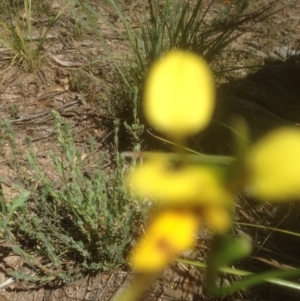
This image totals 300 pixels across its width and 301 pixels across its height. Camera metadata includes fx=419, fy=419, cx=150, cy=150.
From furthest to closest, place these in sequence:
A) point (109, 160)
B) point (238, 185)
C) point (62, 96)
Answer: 1. point (62, 96)
2. point (109, 160)
3. point (238, 185)

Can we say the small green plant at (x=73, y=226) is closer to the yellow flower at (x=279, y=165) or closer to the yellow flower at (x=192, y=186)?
the yellow flower at (x=192, y=186)

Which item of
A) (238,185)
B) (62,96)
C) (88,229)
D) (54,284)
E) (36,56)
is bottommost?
(54,284)

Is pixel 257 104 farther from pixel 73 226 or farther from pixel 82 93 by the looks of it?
pixel 73 226

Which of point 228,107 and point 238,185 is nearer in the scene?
point 238,185

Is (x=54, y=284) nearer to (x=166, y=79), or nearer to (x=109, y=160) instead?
(x=109, y=160)

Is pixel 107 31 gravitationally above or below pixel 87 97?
above

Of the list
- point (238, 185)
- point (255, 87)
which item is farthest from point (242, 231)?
point (238, 185)

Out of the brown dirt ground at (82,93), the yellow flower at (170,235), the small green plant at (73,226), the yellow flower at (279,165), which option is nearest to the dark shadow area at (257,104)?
the brown dirt ground at (82,93)

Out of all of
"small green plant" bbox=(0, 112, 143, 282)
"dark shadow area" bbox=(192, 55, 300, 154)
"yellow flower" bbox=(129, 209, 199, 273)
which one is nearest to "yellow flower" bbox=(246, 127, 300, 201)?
"yellow flower" bbox=(129, 209, 199, 273)
